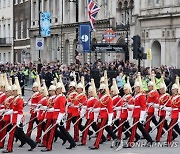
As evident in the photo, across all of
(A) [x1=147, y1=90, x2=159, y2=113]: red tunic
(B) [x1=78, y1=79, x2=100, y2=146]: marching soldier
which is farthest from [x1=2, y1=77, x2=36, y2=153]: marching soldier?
(A) [x1=147, y1=90, x2=159, y2=113]: red tunic

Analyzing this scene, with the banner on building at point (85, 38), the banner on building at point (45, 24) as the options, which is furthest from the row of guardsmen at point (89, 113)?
the banner on building at point (45, 24)

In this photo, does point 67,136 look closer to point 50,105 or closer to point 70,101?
point 50,105

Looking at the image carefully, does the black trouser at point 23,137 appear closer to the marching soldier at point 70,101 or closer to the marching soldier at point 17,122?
the marching soldier at point 17,122

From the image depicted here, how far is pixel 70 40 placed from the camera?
60.6 m

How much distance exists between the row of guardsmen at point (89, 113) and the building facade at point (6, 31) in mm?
59981

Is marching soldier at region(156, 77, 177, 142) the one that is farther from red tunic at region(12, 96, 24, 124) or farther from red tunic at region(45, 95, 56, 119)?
red tunic at region(12, 96, 24, 124)

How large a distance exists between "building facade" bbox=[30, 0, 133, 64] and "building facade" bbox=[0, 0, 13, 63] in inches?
332

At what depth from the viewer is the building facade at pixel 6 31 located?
257ft

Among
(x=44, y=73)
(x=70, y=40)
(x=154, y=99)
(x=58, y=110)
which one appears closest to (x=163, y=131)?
(x=154, y=99)

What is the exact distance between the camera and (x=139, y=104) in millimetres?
17672

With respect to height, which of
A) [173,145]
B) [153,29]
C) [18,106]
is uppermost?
[153,29]

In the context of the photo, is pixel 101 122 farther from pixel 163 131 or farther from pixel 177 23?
pixel 177 23

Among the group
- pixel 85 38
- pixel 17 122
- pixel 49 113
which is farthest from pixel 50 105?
pixel 85 38

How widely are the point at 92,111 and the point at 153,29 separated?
28287 mm
